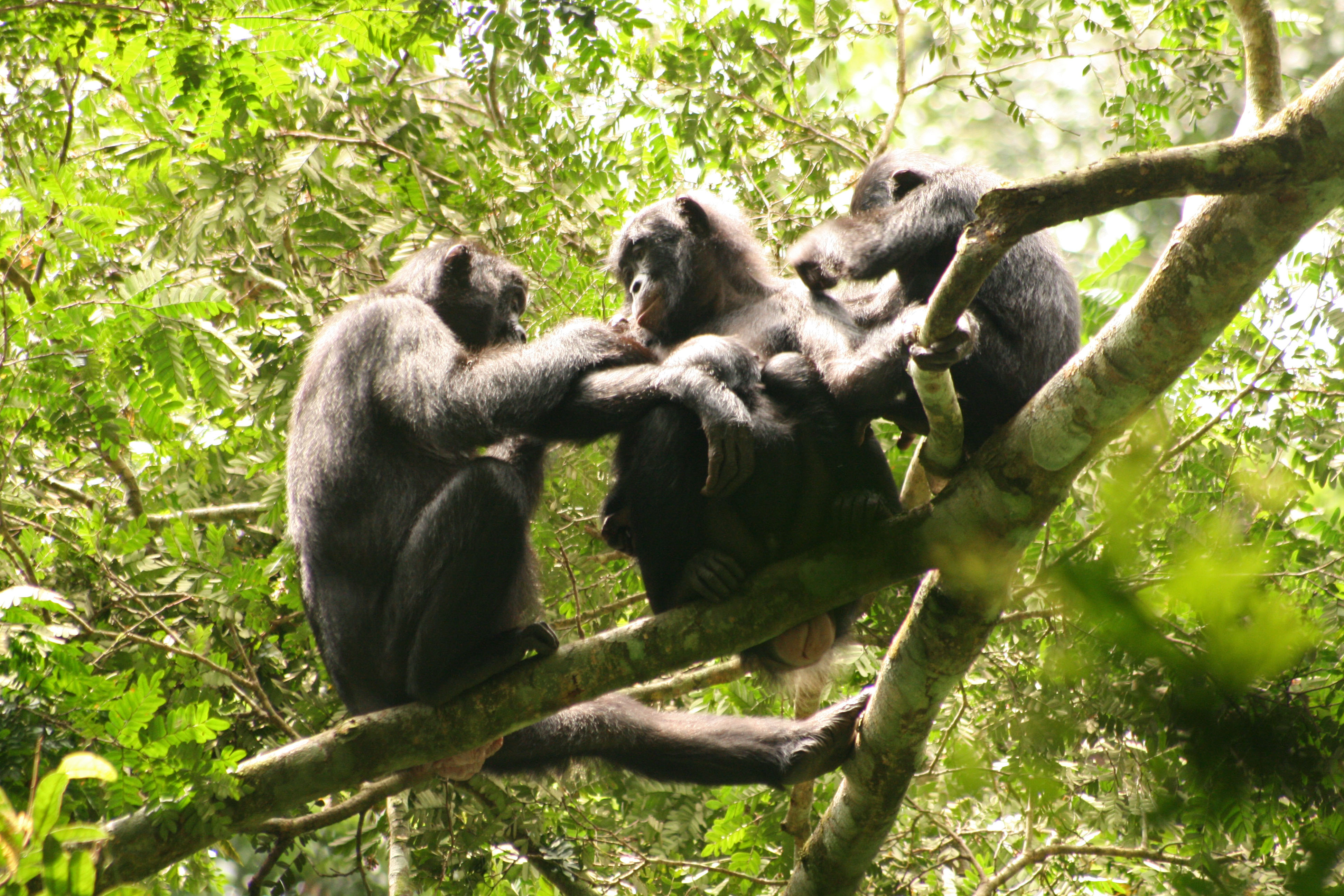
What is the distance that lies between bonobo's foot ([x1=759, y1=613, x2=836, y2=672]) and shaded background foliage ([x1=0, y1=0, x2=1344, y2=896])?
82 centimetres

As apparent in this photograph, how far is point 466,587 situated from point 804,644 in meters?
1.48

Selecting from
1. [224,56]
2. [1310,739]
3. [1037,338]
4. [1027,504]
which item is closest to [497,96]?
[224,56]

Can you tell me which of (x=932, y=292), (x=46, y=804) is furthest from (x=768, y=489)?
(x=46, y=804)

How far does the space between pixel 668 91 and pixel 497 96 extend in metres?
1.13

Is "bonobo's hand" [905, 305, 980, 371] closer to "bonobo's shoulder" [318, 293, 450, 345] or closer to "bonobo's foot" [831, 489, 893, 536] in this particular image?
"bonobo's foot" [831, 489, 893, 536]

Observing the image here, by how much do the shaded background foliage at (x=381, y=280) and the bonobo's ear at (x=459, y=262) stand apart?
1.95ft

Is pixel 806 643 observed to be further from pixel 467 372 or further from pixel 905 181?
pixel 905 181

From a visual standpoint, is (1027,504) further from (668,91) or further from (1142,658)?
(668,91)

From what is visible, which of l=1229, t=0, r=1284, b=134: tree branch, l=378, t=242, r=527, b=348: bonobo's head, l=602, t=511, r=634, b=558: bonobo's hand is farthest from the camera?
l=378, t=242, r=527, b=348: bonobo's head

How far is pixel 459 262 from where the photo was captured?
5184mm

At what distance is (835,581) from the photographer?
3672 mm

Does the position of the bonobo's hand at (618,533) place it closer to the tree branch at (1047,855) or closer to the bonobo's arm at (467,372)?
the bonobo's arm at (467,372)

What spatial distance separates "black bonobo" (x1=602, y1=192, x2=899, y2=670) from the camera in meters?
4.12

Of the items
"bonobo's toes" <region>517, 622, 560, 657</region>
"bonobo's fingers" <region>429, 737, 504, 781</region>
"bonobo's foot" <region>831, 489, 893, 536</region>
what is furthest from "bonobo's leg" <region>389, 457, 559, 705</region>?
"bonobo's foot" <region>831, 489, 893, 536</region>
